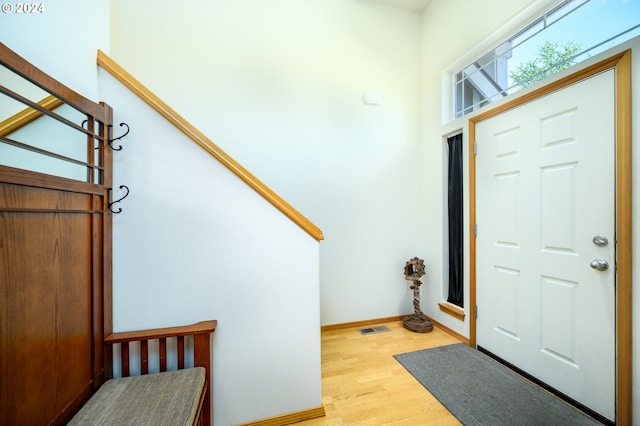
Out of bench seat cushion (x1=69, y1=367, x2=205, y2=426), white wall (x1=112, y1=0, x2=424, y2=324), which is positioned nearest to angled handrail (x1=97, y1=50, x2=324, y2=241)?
bench seat cushion (x1=69, y1=367, x2=205, y2=426)

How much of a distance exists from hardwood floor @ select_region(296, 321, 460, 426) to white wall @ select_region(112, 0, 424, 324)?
0.35 metres

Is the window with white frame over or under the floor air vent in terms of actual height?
over

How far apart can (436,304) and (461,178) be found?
135 centimetres

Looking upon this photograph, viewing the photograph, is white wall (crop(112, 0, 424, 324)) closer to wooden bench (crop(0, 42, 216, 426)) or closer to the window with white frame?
the window with white frame

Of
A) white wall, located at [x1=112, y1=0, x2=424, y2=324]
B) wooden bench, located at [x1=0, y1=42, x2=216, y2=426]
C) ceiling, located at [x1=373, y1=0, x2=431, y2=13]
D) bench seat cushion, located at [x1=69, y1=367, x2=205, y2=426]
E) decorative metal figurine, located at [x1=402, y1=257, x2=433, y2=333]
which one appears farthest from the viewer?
ceiling, located at [x1=373, y1=0, x2=431, y2=13]

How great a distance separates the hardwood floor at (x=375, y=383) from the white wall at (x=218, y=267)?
0.26 m

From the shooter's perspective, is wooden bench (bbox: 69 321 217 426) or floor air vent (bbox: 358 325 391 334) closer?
wooden bench (bbox: 69 321 217 426)

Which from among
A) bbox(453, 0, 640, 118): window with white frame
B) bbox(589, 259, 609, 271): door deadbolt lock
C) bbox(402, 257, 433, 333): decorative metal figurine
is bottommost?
bbox(402, 257, 433, 333): decorative metal figurine

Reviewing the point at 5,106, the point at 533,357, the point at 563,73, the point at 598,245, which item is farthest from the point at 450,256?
the point at 5,106

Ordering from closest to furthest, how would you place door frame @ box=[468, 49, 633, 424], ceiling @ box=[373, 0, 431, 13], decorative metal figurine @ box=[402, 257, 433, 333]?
1. door frame @ box=[468, 49, 633, 424]
2. decorative metal figurine @ box=[402, 257, 433, 333]
3. ceiling @ box=[373, 0, 431, 13]

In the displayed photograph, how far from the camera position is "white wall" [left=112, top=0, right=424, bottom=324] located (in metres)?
2.20

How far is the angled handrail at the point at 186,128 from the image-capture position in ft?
3.84

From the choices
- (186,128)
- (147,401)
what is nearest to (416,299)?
(147,401)

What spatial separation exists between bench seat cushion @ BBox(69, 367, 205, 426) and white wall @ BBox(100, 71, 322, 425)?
218 mm
